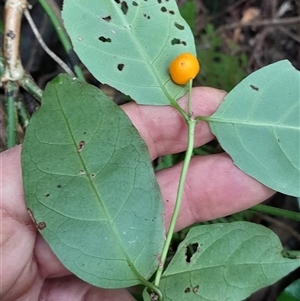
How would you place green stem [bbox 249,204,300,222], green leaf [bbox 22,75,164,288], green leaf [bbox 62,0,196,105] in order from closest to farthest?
green leaf [bbox 22,75,164,288] → green leaf [bbox 62,0,196,105] → green stem [bbox 249,204,300,222]

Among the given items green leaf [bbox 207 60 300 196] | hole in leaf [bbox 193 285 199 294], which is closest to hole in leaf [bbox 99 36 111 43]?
green leaf [bbox 207 60 300 196]

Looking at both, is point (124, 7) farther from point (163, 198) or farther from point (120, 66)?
point (163, 198)

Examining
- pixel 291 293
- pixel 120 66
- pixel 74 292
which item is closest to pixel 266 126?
pixel 120 66

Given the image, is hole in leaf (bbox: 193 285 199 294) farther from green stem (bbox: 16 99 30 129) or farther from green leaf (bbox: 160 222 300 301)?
green stem (bbox: 16 99 30 129)

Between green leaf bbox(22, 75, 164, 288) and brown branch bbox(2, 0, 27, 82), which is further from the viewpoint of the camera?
brown branch bbox(2, 0, 27, 82)

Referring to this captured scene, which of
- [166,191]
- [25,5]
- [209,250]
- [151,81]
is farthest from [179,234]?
[25,5]

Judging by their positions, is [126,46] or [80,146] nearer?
[80,146]
